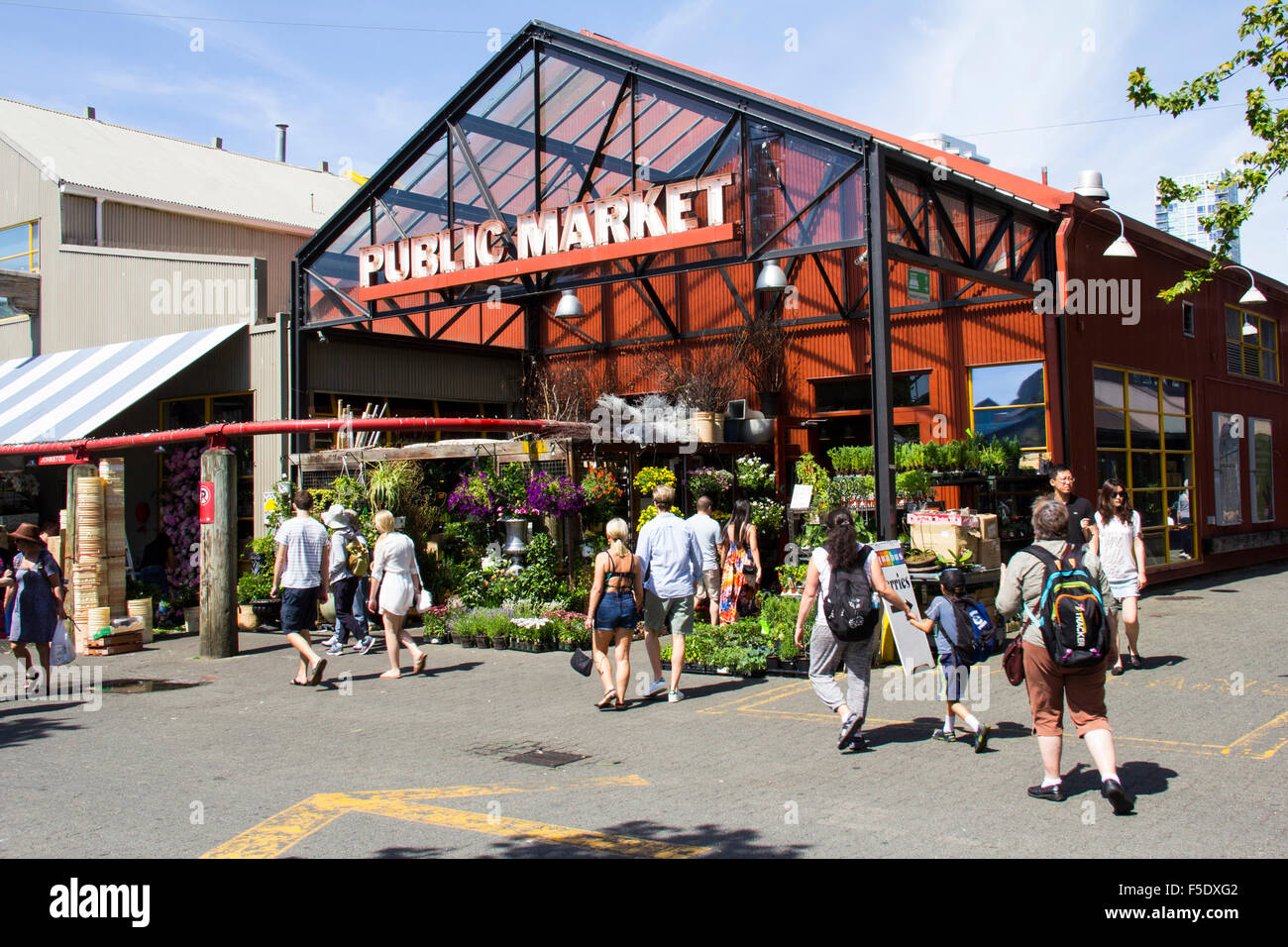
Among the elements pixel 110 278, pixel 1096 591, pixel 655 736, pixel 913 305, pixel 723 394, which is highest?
pixel 110 278

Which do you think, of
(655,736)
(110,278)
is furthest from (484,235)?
(655,736)

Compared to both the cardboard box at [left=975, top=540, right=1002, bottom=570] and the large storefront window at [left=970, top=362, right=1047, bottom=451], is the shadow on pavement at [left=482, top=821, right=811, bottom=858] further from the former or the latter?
the large storefront window at [left=970, top=362, right=1047, bottom=451]

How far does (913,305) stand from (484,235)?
23.1ft

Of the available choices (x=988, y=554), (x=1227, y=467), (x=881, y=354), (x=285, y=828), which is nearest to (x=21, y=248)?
(x=881, y=354)

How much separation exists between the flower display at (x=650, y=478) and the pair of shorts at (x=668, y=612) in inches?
198

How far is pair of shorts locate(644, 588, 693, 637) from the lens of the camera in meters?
9.70

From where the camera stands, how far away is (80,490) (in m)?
14.1

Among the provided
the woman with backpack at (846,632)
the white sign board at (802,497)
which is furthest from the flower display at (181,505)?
the woman with backpack at (846,632)

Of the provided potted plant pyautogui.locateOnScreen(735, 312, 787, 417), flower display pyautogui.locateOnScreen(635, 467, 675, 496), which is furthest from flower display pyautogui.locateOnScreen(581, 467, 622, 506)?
potted plant pyautogui.locateOnScreen(735, 312, 787, 417)

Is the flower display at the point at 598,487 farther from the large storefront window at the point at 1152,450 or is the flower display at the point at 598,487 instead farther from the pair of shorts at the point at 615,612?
the large storefront window at the point at 1152,450

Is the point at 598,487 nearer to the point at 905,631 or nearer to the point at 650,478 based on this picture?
the point at 650,478

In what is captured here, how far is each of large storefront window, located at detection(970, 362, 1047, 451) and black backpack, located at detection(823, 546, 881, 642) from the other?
942 cm

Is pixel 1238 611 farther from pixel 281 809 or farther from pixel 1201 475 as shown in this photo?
pixel 281 809

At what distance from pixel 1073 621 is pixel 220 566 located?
33.7 ft
